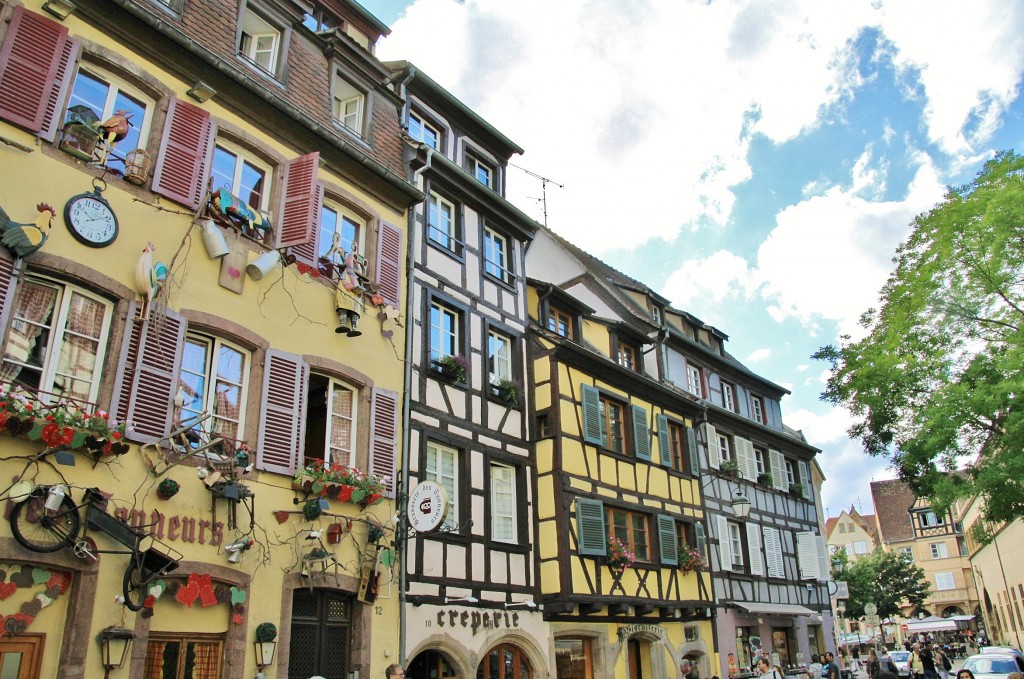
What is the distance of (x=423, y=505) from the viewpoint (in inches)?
457

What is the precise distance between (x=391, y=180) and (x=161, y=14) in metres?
4.32

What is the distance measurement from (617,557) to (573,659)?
7.10ft

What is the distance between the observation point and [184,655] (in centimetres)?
896

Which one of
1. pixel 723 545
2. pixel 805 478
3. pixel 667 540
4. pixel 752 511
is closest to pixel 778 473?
pixel 805 478

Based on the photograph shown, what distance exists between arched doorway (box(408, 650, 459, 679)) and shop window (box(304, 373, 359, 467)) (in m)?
3.55

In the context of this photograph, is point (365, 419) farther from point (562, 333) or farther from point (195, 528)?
point (562, 333)

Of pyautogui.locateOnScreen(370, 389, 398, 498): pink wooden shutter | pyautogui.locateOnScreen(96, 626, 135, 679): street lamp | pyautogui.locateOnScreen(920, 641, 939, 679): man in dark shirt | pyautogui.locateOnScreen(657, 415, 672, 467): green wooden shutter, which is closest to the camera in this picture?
pyautogui.locateOnScreen(96, 626, 135, 679): street lamp

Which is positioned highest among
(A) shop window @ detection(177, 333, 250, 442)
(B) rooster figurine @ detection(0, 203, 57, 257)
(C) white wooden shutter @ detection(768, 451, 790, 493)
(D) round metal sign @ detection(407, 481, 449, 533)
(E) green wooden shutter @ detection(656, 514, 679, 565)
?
(C) white wooden shutter @ detection(768, 451, 790, 493)

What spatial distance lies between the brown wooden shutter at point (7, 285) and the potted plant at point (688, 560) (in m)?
15.3

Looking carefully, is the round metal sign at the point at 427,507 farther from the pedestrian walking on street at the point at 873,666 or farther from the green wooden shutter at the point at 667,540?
the green wooden shutter at the point at 667,540

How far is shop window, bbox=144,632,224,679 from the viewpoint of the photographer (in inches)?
343

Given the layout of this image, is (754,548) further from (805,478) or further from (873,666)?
(805,478)

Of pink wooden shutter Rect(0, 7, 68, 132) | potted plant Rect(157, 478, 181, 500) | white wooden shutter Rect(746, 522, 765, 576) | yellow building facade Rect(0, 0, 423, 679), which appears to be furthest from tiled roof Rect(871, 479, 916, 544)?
pink wooden shutter Rect(0, 7, 68, 132)

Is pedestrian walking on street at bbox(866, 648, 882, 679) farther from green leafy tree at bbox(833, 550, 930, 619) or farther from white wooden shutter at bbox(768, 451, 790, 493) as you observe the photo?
green leafy tree at bbox(833, 550, 930, 619)
